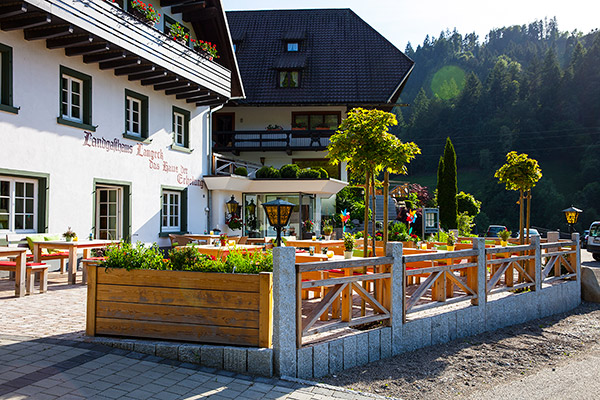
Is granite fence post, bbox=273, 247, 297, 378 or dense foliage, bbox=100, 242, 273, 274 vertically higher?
dense foliage, bbox=100, 242, 273, 274

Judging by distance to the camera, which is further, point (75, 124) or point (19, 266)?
point (75, 124)

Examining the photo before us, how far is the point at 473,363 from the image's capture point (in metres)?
7.16

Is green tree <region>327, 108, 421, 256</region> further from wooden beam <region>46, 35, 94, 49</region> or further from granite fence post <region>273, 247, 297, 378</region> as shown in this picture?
wooden beam <region>46, 35, 94, 49</region>

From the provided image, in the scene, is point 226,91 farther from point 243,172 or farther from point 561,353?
point 561,353

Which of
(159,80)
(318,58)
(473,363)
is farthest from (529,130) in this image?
(473,363)

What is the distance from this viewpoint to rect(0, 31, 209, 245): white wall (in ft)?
35.1

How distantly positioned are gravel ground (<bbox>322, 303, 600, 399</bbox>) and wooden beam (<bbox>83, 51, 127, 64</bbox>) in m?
9.65

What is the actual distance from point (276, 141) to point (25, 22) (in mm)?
16497

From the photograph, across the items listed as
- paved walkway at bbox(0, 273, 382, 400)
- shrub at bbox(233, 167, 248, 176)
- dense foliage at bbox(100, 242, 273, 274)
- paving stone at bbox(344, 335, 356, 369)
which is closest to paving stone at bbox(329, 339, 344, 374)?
paving stone at bbox(344, 335, 356, 369)

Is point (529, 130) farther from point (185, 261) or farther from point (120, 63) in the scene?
point (185, 261)

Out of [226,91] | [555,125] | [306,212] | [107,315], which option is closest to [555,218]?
[555,125]

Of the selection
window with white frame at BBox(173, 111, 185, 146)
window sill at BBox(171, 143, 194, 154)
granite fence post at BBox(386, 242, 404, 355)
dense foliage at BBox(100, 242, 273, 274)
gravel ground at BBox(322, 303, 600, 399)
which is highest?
window with white frame at BBox(173, 111, 185, 146)

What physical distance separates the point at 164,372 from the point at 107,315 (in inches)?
48.9

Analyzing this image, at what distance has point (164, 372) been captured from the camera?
17.5 ft
